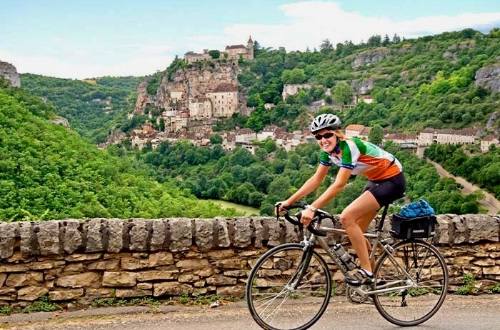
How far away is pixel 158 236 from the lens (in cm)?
505

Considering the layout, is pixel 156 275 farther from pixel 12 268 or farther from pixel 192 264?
pixel 12 268

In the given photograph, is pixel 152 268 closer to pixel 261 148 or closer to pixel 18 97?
pixel 18 97

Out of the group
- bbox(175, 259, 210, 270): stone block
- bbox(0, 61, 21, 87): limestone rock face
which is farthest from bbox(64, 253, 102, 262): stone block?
bbox(0, 61, 21, 87): limestone rock face

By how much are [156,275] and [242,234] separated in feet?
2.80

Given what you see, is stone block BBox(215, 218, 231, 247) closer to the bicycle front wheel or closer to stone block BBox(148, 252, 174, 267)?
stone block BBox(148, 252, 174, 267)

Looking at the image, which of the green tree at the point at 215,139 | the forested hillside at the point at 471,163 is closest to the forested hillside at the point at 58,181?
the forested hillside at the point at 471,163

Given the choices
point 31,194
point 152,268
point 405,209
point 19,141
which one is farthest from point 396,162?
point 19,141

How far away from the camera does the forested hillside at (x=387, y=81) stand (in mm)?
95562

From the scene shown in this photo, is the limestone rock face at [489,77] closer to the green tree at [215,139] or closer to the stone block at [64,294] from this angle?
the green tree at [215,139]

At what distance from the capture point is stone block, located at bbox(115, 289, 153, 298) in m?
5.02

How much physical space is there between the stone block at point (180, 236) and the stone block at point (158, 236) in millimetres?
71

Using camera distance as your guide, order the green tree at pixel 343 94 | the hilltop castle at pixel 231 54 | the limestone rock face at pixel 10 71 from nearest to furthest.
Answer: the limestone rock face at pixel 10 71
the green tree at pixel 343 94
the hilltop castle at pixel 231 54

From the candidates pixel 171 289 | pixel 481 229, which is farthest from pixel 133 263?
pixel 481 229

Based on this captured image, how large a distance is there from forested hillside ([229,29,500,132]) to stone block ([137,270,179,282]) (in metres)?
82.9
